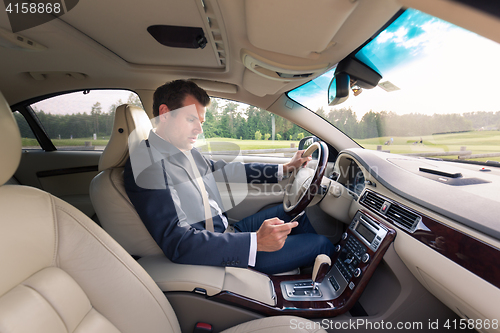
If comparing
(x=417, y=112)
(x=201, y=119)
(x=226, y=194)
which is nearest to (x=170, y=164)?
(x=201, y=119)

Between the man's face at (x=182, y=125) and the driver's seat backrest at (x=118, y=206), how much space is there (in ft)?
0.78

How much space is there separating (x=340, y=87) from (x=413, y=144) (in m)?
0.63

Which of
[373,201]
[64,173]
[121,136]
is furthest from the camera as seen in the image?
[64,173]

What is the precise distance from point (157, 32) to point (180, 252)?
47.5 inches

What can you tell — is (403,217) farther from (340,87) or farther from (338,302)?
(340,87)

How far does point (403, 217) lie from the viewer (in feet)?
3.53

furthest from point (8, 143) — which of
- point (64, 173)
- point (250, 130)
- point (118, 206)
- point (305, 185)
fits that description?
point (64, 173)

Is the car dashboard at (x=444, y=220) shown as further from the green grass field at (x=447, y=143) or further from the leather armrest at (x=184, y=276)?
the leather armrest at (x=184, y=276)

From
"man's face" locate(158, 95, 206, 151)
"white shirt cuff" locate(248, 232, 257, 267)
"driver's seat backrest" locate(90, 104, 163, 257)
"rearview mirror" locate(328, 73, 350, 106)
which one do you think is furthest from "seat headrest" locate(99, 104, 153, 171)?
"rearview mirror" locate(328, 73, 350, 106)

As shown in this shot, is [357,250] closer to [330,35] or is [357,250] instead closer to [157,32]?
[330,35]

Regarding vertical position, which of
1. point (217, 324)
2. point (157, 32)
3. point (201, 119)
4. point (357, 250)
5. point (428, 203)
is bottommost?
point (217, 324)

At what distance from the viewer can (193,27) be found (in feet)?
4.25

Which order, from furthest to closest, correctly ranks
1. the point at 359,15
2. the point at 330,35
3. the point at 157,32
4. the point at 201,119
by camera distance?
1. the point at 201,119
2. the point at 157,32
3. the point at 330,35
4. the point at 359,15

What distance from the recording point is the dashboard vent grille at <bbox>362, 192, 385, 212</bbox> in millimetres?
1256
